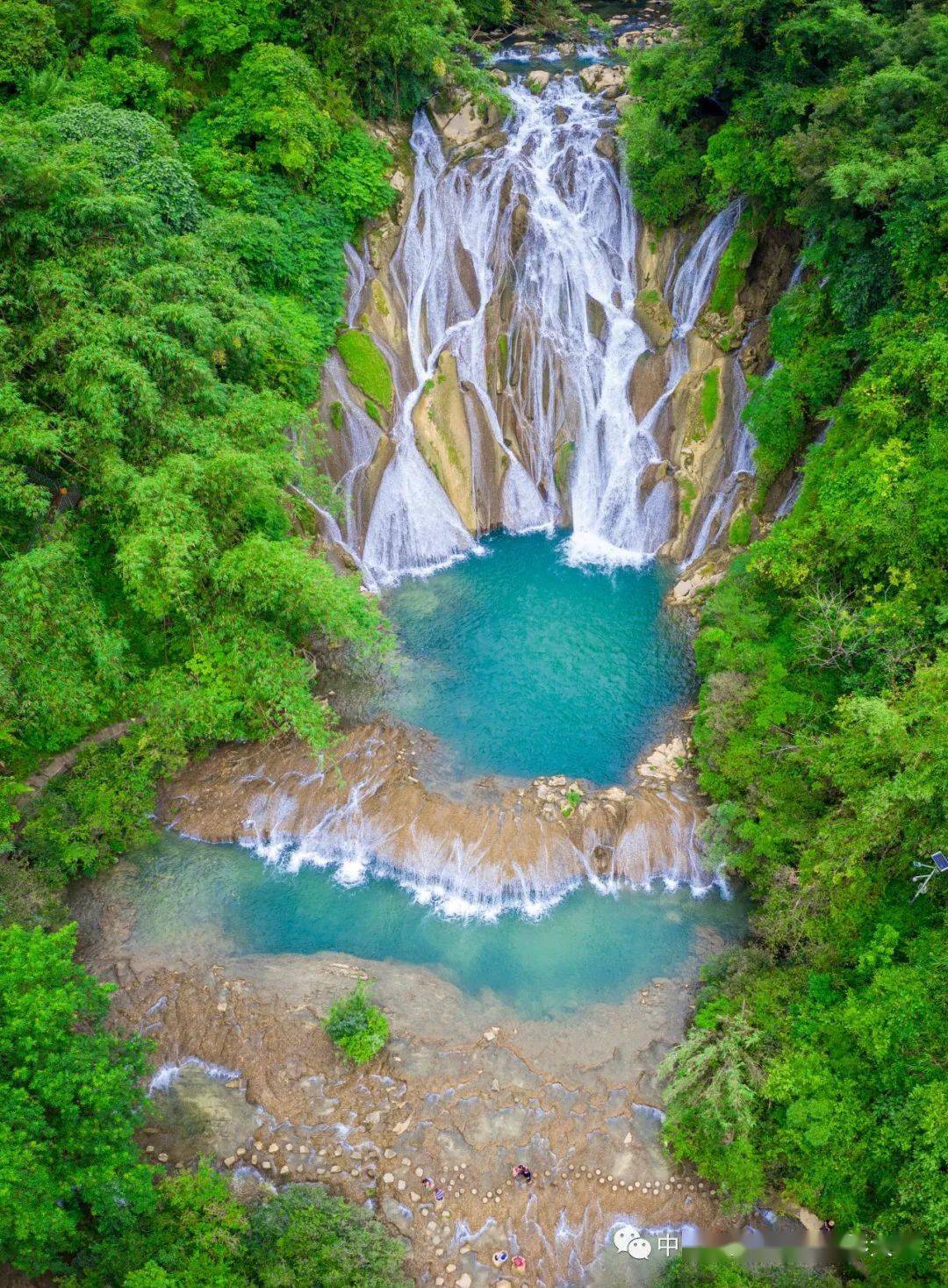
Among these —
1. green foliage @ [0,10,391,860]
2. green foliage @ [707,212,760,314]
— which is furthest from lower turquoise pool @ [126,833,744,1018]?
green foliage @ [707,212,760,314]

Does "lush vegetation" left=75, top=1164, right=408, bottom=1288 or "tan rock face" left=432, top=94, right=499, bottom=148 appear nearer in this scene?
"lush vegetation" left=75, top=1164, right=408, bottom=1288

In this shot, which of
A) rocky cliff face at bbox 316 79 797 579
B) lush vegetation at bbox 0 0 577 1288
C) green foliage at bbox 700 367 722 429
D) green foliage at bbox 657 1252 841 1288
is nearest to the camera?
green foliage at bbox 657 1252 841 1288

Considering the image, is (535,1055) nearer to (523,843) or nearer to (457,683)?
(523,843)

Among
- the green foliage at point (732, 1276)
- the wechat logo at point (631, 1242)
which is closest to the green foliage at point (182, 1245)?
the wechat logo at point (631, 1242)

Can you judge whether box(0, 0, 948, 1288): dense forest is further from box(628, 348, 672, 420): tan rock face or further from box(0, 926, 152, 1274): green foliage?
box(628, 348, 672, 420): tan rock face

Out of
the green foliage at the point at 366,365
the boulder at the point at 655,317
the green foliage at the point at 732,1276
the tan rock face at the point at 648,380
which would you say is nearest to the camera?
the green foliage at the point at 732,1276

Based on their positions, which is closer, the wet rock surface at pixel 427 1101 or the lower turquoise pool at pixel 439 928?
the wet rock surface at pixel 427 1101

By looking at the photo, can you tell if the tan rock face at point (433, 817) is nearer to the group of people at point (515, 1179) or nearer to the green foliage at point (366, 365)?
the group of people at point (515, 1179)
